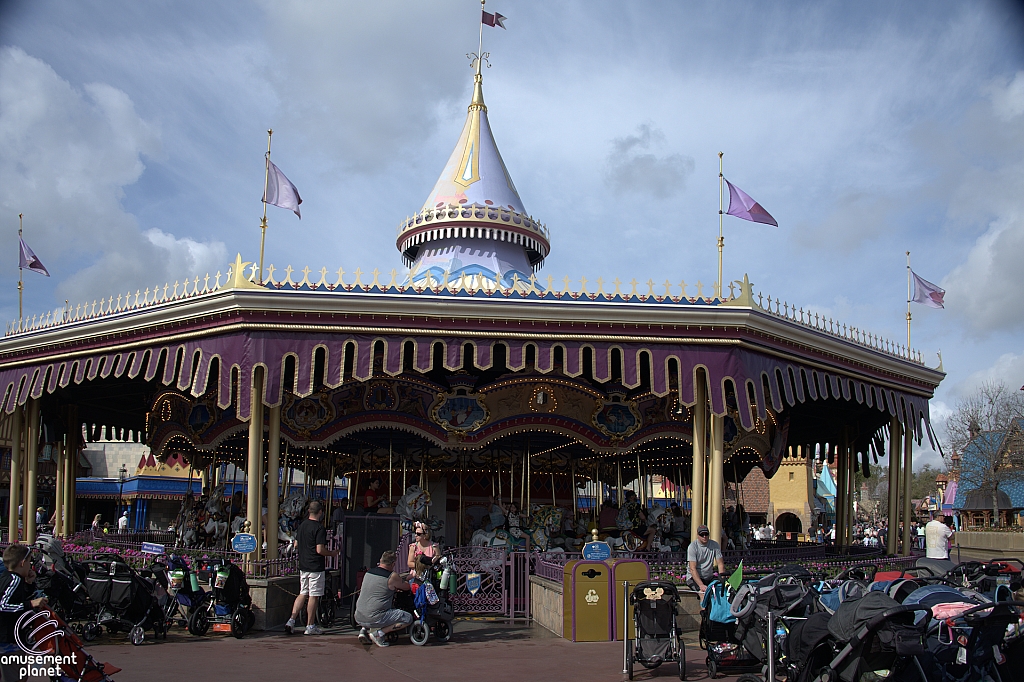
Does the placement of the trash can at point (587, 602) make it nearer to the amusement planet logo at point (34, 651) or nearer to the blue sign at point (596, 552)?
the blue sign at point (596, 552)

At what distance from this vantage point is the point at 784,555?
1948 cm

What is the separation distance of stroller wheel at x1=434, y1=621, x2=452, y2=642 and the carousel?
452 centimetres

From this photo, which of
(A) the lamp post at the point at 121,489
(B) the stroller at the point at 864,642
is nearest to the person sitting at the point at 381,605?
(B) the stroller at the point at 864,642

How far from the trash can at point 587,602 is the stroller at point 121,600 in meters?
6.03

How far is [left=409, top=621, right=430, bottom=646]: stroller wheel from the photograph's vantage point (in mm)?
12414

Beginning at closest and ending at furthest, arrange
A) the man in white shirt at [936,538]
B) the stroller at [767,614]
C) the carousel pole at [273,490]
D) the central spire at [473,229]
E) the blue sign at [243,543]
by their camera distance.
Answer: the stroller at [767,614] < the blue sign at [243,543] < the carousel pole at [273,490] < the man in white shirt at [936,538] < the central spire at [473,229]

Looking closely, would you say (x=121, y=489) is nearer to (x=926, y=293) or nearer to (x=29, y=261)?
(x=29, y=261)

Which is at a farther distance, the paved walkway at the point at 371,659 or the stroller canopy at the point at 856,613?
the paved walkway at the point at 371,659

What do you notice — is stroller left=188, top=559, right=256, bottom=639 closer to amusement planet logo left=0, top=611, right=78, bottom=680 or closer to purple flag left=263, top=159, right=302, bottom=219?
amusement planet logo left=0, top=611, right=78, bottom=680

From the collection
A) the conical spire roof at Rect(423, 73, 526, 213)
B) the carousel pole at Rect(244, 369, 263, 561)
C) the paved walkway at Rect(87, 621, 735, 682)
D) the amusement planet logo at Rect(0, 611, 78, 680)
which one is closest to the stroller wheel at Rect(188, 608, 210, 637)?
the paved walkway at Rect(87, 621, 735, 682)

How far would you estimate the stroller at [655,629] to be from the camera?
1012 centimetres

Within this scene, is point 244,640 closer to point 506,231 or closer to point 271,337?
point 271,337

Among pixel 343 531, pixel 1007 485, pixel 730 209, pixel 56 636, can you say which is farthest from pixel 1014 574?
pixel 1007 485

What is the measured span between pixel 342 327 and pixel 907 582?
34.3ft
